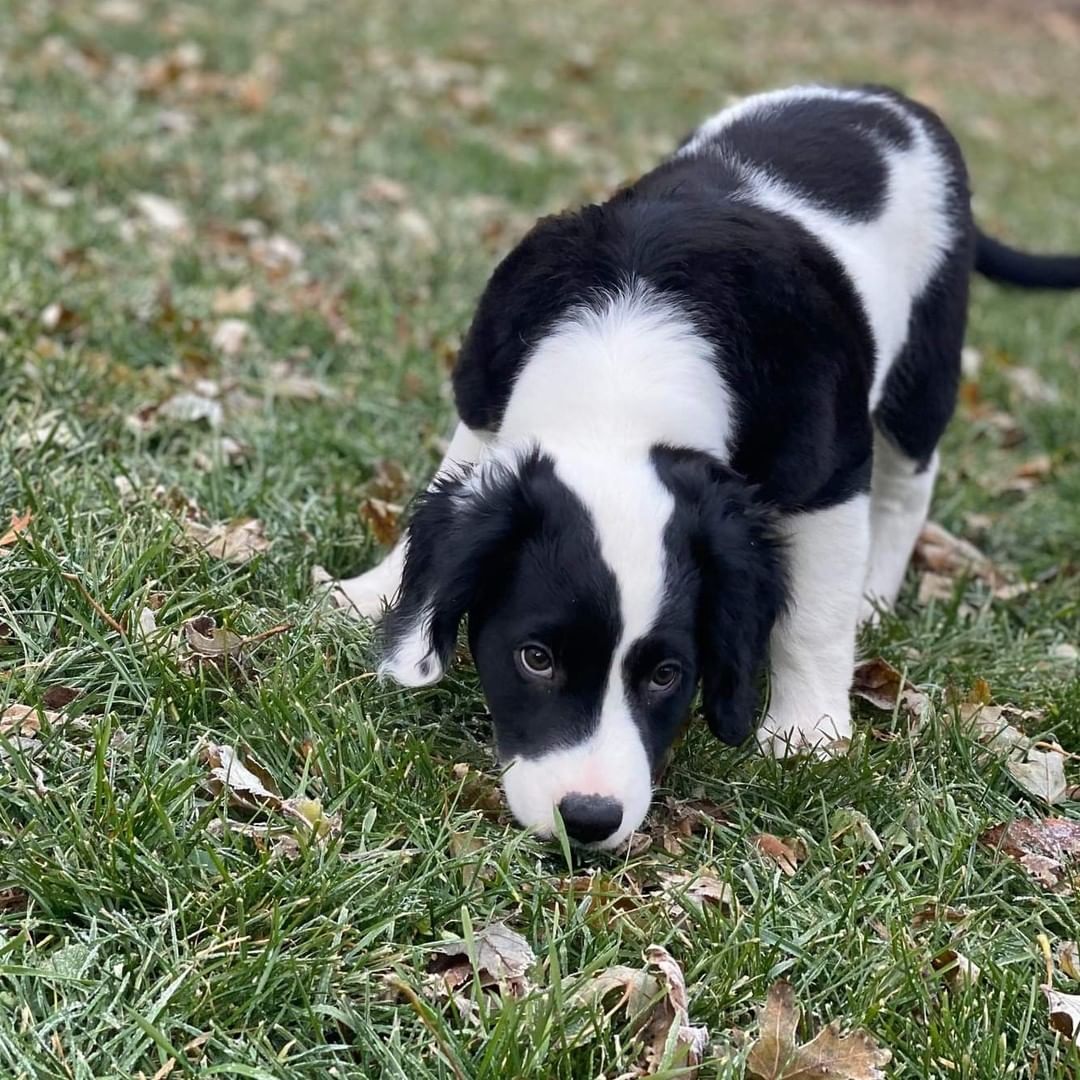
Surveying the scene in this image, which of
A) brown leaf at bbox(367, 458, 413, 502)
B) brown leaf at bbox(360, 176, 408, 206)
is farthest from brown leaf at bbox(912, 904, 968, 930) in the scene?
brown leaf at bbox(360, 176, 408, 206)

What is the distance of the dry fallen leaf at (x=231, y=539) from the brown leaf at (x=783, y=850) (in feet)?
4.58

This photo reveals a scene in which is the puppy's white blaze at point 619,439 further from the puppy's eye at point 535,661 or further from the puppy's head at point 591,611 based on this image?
the puppy's eye at point 535,661

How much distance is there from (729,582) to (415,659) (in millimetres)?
649

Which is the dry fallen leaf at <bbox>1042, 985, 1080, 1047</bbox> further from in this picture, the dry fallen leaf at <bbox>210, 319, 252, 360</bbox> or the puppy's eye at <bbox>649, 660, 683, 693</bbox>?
the dry fallen leaf at <bbox>210, 319, 252, 360</bbox>

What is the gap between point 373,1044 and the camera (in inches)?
86.8

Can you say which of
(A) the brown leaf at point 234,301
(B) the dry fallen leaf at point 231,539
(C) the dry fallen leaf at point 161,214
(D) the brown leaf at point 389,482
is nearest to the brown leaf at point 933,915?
(B) the dry fallen leaf at point 231,539

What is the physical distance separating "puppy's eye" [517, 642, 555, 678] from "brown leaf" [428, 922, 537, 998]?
478mm

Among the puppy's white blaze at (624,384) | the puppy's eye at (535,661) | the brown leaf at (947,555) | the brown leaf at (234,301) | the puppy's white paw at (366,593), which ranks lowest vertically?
the brown leaf at (947,555)

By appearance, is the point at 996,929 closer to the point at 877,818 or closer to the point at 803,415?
the point at 877,818

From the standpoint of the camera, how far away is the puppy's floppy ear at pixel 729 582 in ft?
9.07

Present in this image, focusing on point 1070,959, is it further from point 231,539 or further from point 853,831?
point 231,539

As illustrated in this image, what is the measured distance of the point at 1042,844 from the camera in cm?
302

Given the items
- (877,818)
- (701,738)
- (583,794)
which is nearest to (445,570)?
(583,794)

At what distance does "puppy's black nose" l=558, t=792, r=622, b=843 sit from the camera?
2529 millimetres
